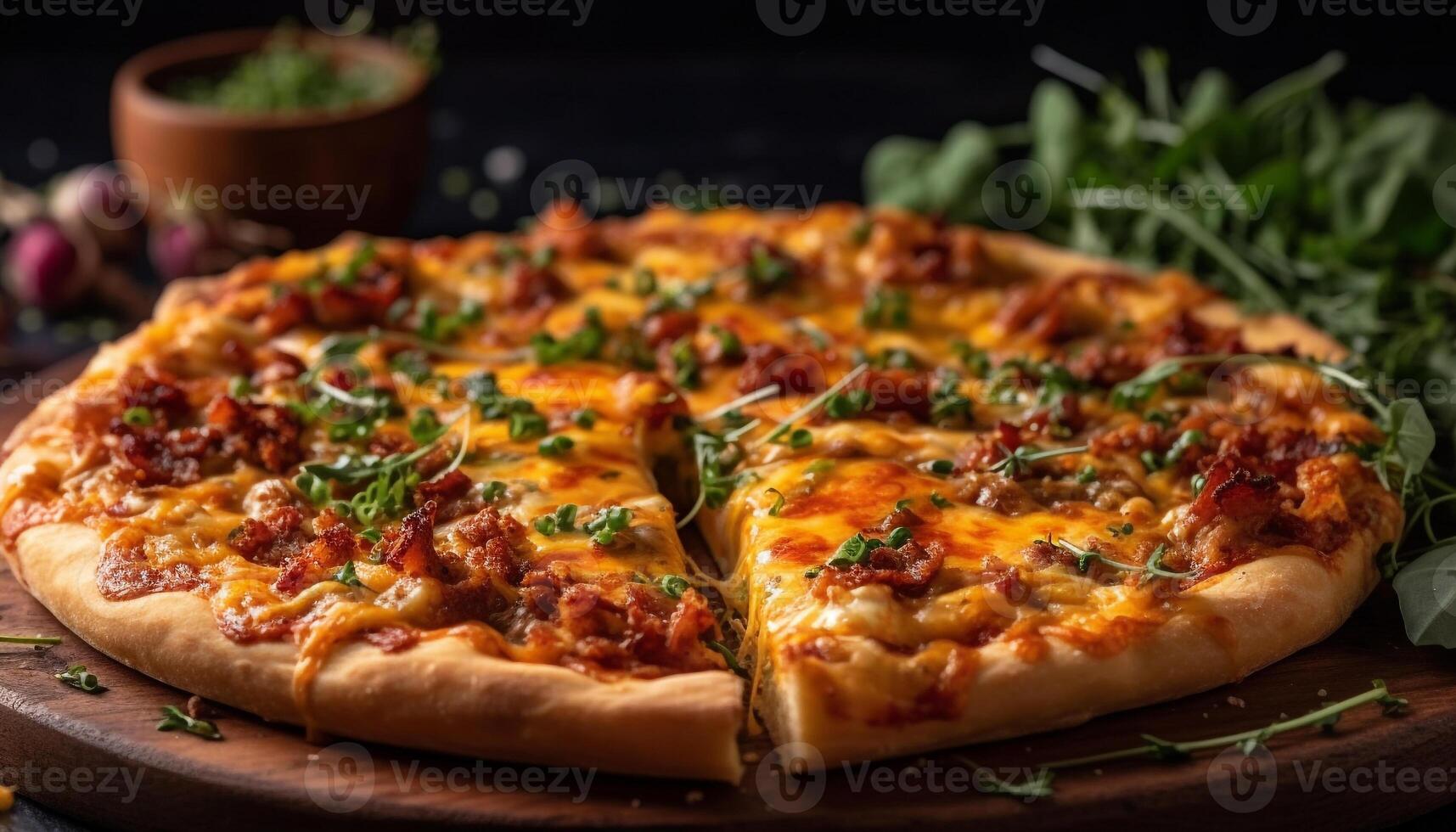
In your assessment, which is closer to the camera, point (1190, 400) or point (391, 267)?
point (1190, 400)

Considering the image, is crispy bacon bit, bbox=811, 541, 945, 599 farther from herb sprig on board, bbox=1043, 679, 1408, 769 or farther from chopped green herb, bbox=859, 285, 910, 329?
chopped green herb, bbox=859, 285, 910, 329

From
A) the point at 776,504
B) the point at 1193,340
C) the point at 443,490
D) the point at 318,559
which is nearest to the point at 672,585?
the point at 776,504

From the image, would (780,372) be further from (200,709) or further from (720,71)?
(720,71)

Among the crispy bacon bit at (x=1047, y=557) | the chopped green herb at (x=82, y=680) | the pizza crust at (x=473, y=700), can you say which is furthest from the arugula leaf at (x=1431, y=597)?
the chopped green herb at (x=82, y=680)

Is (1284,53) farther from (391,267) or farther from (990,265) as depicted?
(391,267)

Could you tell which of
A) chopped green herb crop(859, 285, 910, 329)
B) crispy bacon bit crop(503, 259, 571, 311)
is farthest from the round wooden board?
crispy bacon bit crop(503, 259, 571, 311)

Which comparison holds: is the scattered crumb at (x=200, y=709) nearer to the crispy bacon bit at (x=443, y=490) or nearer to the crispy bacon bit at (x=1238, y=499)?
the crispy bacon bit at (x=443, y=490)

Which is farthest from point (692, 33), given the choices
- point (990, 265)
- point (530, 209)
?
point (990, 265)
